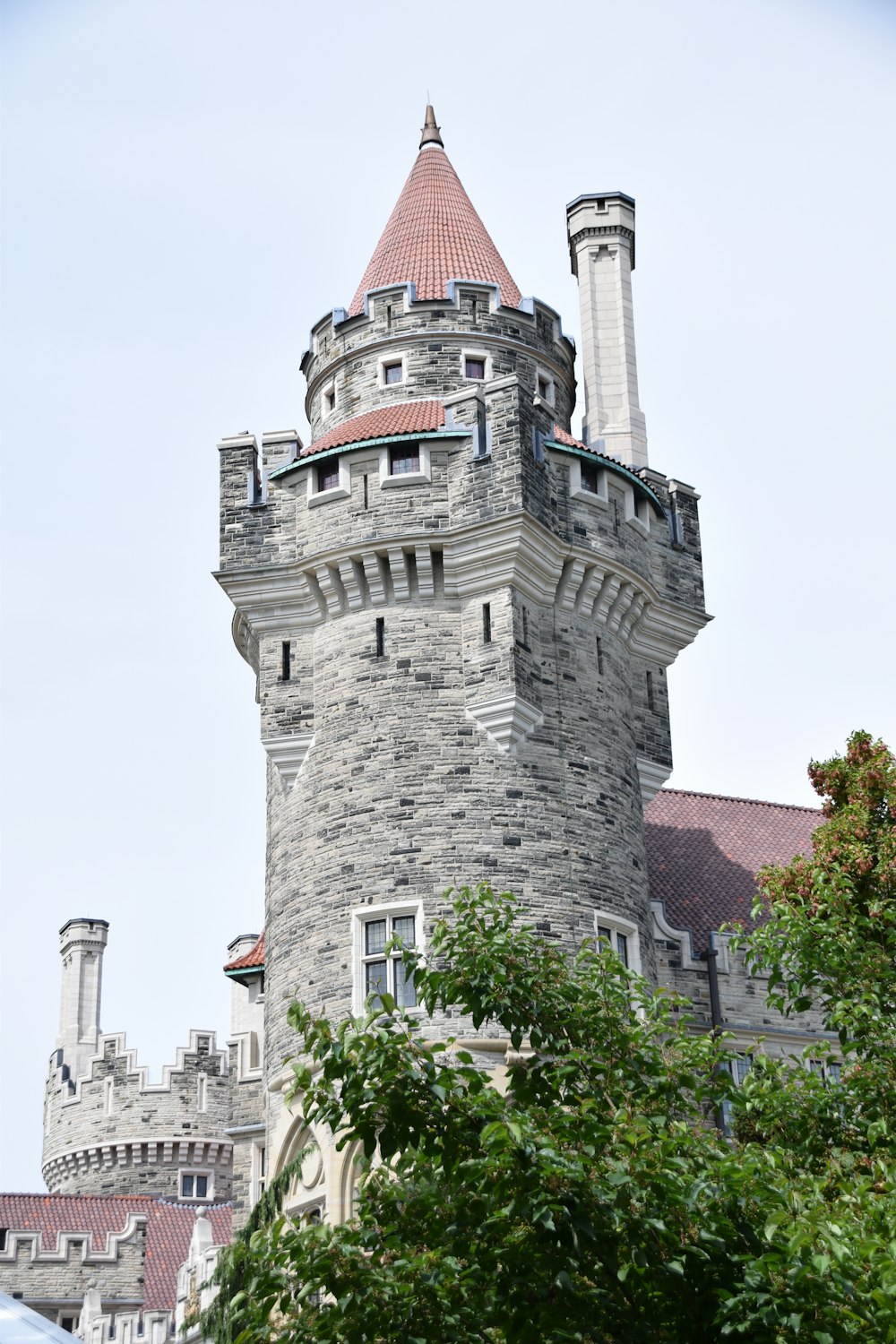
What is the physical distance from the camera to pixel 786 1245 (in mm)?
11375

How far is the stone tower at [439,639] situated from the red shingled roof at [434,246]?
1.74 ft

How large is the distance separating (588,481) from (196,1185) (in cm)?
2372

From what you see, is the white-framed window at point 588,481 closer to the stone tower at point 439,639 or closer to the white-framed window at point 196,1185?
the stone tower at point 439,639

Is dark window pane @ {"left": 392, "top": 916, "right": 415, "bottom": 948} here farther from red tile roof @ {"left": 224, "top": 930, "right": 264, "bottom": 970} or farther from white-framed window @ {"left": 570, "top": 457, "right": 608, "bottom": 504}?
red tile roof @ {"left": 224, "top": 930, "right": 264, "bottom": 970}

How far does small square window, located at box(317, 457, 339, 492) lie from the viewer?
25.8m

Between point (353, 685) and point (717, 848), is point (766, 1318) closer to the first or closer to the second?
point (353, 685)

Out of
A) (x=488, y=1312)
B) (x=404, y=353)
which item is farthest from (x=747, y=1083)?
(x=404, y=353)

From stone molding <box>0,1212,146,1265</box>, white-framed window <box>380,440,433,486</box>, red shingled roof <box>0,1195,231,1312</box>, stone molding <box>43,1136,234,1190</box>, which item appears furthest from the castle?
stone molding <box>43,1136,234,1190</box>

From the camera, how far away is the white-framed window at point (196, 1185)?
142 ft

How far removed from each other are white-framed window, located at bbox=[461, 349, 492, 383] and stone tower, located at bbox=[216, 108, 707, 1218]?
0.04m

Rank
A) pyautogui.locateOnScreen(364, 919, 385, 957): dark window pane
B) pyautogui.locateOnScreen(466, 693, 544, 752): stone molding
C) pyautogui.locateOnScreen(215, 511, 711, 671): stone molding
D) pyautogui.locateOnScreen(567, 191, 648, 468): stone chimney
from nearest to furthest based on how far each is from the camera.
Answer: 1. pyautogui.locateOnScreen(364, 919, 385, 957): dark window pane
2. pyautogui.locateOnScreen(466, 693, 544, 752): stone molding
3. pyautogui.locateOnScreen(215, 511, 711, 671): stone molding
4. pyautogui.locateOnScreen(567, 191, 648, 468): stone chimney

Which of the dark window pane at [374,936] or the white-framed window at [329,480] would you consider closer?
the dark window pane at [374,936]

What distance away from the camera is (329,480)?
25.9m

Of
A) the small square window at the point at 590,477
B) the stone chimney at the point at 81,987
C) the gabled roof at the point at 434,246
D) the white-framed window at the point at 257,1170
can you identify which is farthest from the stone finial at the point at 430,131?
the stone chimney at the point at 81,987
